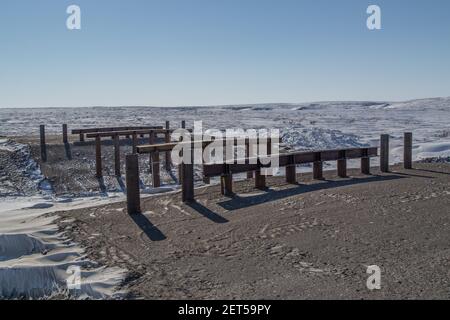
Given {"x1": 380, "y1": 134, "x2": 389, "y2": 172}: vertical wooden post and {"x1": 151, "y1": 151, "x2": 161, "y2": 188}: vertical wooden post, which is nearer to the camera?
{"x1": 380, "y1": 134, "x2": 389, "y2": 172}: vertical wooden post

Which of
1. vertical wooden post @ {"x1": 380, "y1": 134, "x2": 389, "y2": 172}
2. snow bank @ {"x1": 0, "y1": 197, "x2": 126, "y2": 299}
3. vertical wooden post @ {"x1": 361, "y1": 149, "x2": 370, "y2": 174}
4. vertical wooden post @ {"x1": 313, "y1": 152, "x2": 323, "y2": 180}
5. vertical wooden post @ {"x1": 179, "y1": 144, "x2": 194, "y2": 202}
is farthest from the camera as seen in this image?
vertical wooden post @ {"x1": 380, "y1": 134, "x2": 389, "y2": 172}

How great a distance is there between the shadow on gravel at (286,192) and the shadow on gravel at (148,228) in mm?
1508

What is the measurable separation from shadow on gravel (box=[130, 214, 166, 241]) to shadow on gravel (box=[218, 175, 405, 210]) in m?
1.51

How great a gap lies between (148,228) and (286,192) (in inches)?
134

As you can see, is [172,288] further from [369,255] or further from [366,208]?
[366,208]

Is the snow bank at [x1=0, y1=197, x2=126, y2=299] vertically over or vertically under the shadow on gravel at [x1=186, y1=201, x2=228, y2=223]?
under

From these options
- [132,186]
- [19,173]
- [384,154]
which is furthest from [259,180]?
[19,173]

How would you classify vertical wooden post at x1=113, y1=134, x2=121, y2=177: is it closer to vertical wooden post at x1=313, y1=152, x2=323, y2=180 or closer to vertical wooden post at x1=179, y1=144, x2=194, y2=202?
vertical wooden post at x1=179, y1=144, x2=194, y2=202

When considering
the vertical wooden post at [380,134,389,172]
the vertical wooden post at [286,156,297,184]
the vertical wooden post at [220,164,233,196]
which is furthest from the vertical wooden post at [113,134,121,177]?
the vertical wooden post at [380,134,389,172]

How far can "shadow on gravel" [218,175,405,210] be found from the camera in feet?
28.1

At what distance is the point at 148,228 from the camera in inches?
281

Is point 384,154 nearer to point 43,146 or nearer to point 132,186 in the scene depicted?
point 132,186
